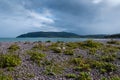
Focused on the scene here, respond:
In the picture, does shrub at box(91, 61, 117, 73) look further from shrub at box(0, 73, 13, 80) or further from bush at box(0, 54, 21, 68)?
shrub at box(0, 73, 13, 80)

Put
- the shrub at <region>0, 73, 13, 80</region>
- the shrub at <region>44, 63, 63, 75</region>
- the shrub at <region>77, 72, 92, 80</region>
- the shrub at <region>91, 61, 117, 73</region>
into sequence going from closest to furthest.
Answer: the shrub at <region>0, 73, 13, 80</region>, the shrub at <region>77, 72, 92, 80</region>, the shrub at <region>44, 63, 63, 75</region>, the shrub at <region>91, 61, 117, 73</region>

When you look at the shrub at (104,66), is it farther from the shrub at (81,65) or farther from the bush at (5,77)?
the bush at (5,77)

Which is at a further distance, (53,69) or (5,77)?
(53,69)

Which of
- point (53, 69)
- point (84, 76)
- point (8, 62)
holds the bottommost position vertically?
point (84, 76)

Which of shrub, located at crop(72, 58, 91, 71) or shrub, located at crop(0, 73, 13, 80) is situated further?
shrub, located at crop(72, 58, 91, 71)

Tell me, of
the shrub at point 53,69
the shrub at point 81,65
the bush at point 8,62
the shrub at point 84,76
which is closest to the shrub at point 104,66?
the shrub at point 81,65

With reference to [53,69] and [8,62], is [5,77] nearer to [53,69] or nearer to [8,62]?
[8,62]

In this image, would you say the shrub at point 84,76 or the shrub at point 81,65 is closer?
the shrub at point 84,76

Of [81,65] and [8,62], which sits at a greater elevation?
[8,62]

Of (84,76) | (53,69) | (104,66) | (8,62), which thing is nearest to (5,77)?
(8,62)

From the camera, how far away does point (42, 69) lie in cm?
1363

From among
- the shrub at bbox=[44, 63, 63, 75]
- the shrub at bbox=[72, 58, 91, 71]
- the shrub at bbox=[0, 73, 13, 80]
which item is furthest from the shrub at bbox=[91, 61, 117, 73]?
the shrub at bbox=[0, 73, 13, 80]

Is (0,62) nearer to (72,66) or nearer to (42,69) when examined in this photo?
(42,69)

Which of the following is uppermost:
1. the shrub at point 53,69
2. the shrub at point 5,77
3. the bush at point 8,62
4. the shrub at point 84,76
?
the bush at point 8,62
